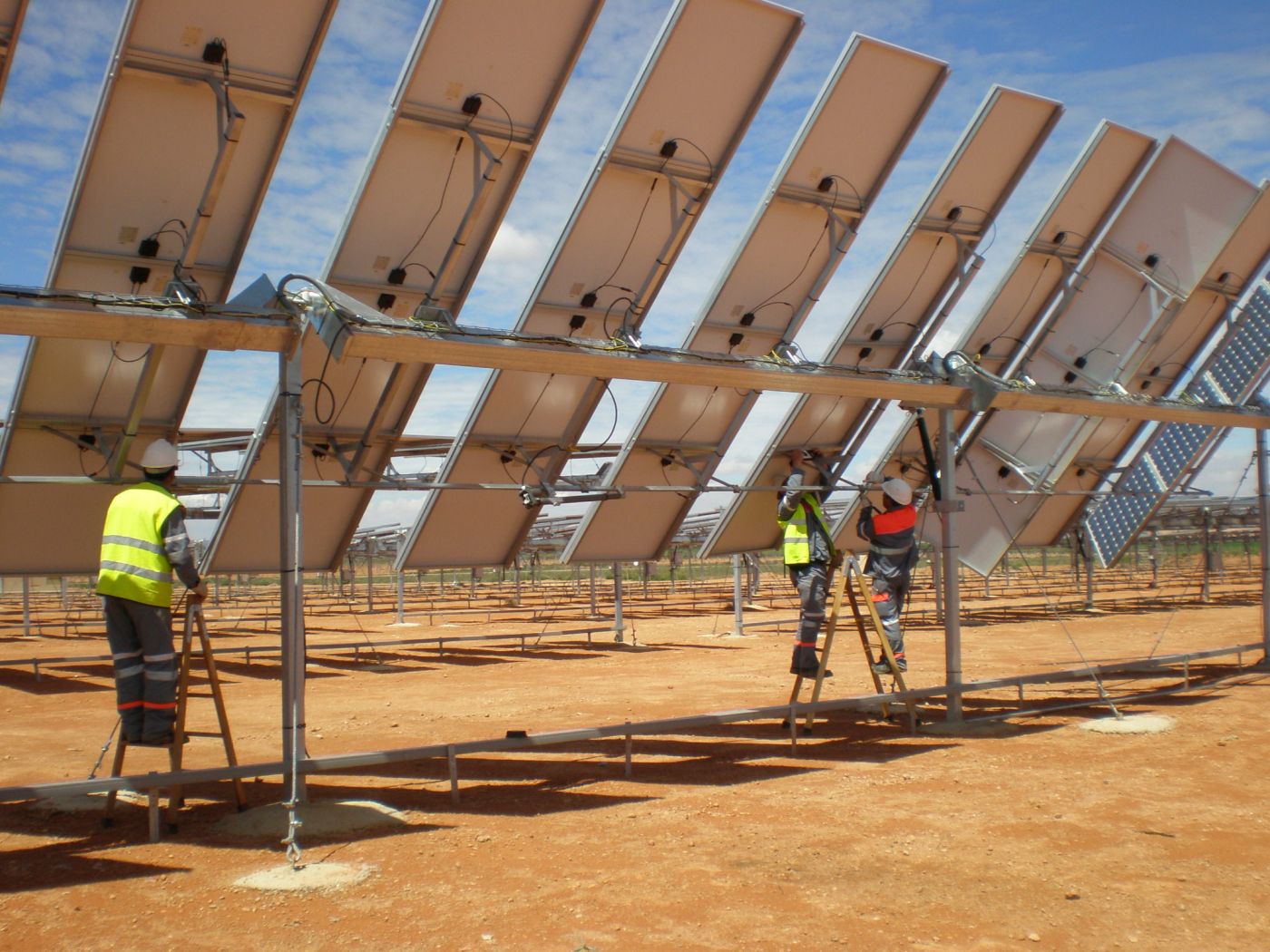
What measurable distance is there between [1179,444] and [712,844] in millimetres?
18850

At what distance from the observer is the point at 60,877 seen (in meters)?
5.32

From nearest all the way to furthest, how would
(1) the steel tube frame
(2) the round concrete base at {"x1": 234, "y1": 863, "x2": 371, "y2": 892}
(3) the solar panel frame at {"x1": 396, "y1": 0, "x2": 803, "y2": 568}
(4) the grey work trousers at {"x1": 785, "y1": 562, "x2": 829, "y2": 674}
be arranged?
(2) the round concrete base at {"x1": 234, "y1": 863, "x2": 371, "y2": 892} < (1) the steel tube frame < (4) the grey work trousers at {"x1": 785, "y1": 562, "x2": 829, "y2": 674} < (3) the solar panel frame at {"x1": 396, "y1": 0, "x2": 803, "y2": 568}

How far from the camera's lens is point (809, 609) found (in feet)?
31.0

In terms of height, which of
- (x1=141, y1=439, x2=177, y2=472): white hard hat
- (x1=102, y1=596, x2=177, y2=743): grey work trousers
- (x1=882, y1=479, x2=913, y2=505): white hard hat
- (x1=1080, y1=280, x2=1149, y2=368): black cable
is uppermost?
(x1=1080, y1=280, x2=1149, y2=368): black cable

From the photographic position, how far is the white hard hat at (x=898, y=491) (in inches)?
387

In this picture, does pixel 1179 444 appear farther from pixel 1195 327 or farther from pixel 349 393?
pixel 349 393

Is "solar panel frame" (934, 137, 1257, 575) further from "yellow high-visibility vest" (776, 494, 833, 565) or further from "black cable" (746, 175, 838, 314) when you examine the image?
"yellow high-visibility vest" (776, 494, 833, 565)

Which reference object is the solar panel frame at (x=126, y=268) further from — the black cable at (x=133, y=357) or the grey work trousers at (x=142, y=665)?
the grey work trousers at (x=142, y=665)

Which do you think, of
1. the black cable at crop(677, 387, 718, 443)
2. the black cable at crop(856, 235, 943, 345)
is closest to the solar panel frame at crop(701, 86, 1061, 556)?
the black cable at crop(856, 235, 943, 345)

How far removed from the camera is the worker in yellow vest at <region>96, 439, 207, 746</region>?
6.18m

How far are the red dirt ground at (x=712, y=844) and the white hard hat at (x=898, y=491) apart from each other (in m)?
2.03

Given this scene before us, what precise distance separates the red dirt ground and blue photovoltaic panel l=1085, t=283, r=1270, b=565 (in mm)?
8805

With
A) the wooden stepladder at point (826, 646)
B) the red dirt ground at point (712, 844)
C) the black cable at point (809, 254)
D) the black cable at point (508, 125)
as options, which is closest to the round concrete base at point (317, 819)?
the red dirt ground at point (712, 844)

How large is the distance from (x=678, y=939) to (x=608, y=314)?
7.76m
